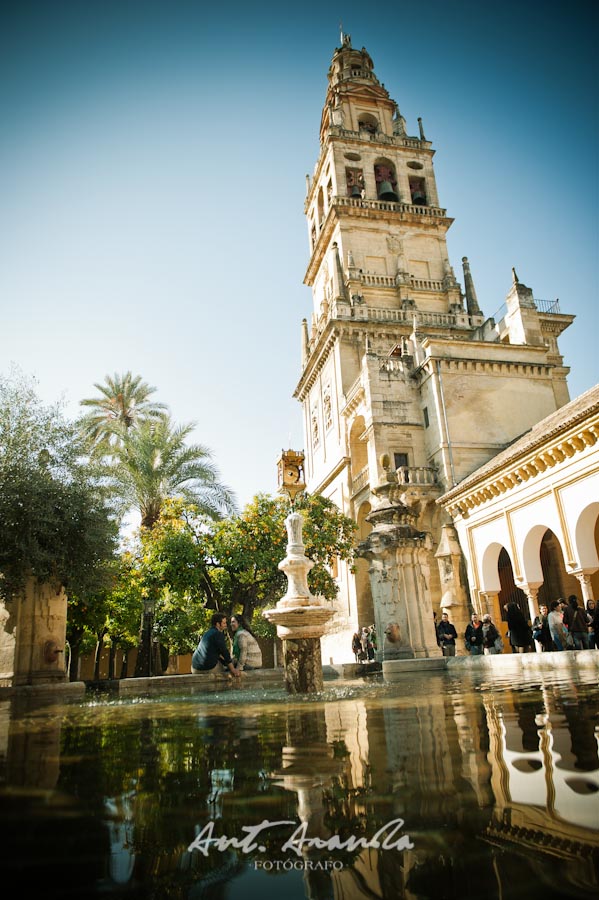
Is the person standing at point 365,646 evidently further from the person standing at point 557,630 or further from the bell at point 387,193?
the bell at point 387,193

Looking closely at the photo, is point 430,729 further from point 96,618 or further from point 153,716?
point 96,618

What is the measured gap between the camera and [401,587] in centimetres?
1170

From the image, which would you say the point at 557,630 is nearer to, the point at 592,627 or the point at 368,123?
the point at 592,627

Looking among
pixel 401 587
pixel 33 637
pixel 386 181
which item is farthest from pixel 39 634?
pixel 386 181

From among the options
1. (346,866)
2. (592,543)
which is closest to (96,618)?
(592,543)

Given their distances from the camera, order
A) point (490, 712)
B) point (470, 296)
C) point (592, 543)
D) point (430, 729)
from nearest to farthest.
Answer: point (430, 729) → point (490, 712) → point (592, 543) → point (470, 296)

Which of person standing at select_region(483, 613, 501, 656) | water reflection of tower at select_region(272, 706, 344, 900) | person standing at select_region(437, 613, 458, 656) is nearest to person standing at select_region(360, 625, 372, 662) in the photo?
person standing at select_region(437, 613, 458, 656)

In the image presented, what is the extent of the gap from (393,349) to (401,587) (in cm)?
2210

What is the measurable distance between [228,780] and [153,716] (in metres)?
3.41

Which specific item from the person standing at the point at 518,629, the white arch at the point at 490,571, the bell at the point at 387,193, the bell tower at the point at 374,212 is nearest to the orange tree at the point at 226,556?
the white arch at the point at 490,571

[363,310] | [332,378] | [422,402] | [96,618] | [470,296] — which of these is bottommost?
[96,618]

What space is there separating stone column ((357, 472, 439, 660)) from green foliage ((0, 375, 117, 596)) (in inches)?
238

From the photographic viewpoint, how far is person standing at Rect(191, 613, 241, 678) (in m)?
8.87

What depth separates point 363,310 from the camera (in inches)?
1326
